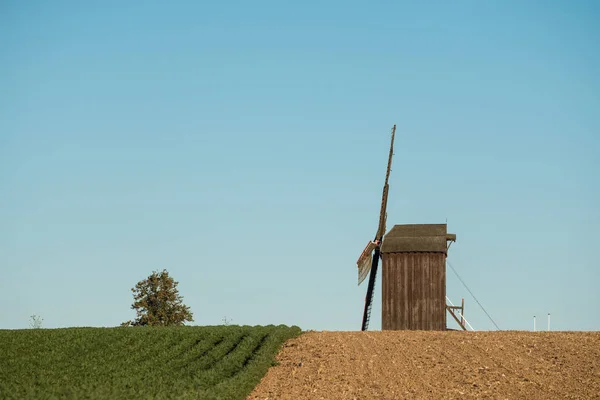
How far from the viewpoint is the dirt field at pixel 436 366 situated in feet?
105

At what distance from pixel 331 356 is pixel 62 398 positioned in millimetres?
12612

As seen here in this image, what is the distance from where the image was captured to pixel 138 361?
129ft

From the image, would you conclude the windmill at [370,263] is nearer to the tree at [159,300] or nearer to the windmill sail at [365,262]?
the windmill sail at [365,262]

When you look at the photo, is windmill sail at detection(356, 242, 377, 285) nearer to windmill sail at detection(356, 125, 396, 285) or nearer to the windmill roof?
windmill sail at detection(356, 125, 396, 285)

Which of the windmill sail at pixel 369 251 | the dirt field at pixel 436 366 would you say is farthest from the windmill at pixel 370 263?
the dirt field at pixel 436 366

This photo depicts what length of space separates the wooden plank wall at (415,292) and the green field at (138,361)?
6.36 meters

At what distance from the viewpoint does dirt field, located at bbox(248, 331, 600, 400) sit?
31922 millimetres

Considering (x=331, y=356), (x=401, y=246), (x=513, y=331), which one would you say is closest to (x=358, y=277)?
(x=401, y=246)

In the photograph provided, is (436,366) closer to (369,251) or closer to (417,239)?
(417,239)

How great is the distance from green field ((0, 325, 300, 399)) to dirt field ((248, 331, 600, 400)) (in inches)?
55.2

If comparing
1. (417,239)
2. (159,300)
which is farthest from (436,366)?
(159,300)

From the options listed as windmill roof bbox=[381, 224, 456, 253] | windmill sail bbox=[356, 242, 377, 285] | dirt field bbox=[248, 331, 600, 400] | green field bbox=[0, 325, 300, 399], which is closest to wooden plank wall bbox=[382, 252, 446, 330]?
windmill roof bbox=[381, 224, 456, 253]

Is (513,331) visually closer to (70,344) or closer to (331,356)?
(331,356)

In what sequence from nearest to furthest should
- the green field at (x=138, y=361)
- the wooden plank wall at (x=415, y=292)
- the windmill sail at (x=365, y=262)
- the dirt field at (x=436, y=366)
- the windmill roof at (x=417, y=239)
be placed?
1. the green field at (x=138, y=361)
2. the dirt field at (x=436, y=366)
3. the wooden plank wall at (x=415, y=292)
4. the windmill roof at (x=417, y=239)
5. the windmill sail at (x=365, y=262)
